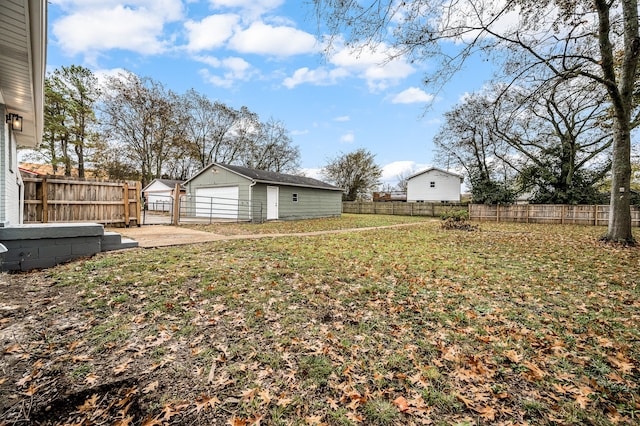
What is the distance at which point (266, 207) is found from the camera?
56.6ft

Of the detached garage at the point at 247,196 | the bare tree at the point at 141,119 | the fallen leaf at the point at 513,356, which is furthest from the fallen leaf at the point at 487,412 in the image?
the bare tree at the point at 141,119

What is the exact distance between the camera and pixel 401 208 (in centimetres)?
2881

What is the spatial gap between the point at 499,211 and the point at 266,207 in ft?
52.6

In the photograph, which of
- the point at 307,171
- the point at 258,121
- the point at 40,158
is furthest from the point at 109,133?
the point at 307,171

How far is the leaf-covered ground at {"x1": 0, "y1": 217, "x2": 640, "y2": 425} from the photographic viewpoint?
6.82 feet

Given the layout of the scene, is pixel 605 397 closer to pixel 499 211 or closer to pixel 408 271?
pixel 408 271

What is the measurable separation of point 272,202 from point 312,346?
15203mm

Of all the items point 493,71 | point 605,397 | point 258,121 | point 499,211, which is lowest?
→ point 605,397

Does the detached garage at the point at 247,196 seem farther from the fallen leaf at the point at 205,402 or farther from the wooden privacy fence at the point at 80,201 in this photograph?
the fallen leaf at the point at 205,402

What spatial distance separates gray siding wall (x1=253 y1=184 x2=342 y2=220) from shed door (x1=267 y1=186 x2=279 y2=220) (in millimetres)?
248

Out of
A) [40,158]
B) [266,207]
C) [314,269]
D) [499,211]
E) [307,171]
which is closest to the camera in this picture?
[314,269]

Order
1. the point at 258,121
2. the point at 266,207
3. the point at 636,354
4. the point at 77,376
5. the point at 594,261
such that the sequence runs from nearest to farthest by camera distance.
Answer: the point at 77,376, the point at 636,354, the point at 594,261, the point at 266,207, the point at 258,121

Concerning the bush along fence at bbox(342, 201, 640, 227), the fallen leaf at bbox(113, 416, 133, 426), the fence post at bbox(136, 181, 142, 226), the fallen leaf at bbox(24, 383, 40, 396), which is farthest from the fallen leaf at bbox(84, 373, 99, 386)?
the bush along fence at bbox(342, 201, 640, 227)

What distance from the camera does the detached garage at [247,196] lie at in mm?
16562
